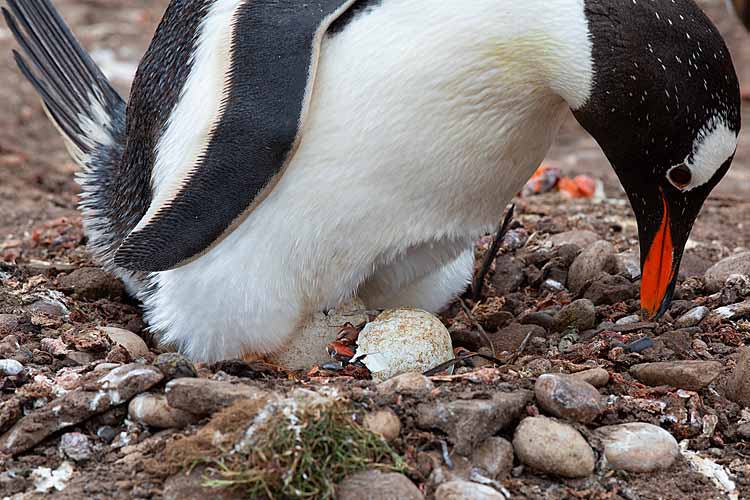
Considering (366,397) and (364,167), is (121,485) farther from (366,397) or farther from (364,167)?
(364,167)

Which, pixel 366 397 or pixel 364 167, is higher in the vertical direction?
pixel 364 167

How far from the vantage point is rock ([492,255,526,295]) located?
3.39 metres

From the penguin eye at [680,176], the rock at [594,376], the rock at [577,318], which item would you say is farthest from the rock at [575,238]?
the rock at [594,376]

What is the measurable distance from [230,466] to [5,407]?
582mm

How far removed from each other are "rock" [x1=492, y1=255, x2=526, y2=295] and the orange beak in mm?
610

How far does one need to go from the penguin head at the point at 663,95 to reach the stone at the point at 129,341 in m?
1.20

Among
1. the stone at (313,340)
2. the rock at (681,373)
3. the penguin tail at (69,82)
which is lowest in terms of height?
the rock at (681,373)

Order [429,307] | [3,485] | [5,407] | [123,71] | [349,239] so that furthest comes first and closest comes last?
[123,71] < [429,307] < [349,239] < [5,407] < [3,485]

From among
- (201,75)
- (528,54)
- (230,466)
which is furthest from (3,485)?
(528,54)

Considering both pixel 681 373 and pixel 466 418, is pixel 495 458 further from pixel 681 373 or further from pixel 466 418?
pixel 681 373

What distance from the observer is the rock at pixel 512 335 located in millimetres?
2848

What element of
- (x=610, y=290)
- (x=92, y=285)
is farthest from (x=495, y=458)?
(x=92, y=285)

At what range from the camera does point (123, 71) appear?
264 inches

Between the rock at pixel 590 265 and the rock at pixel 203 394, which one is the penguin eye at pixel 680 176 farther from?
the rock at pixel 203 394
